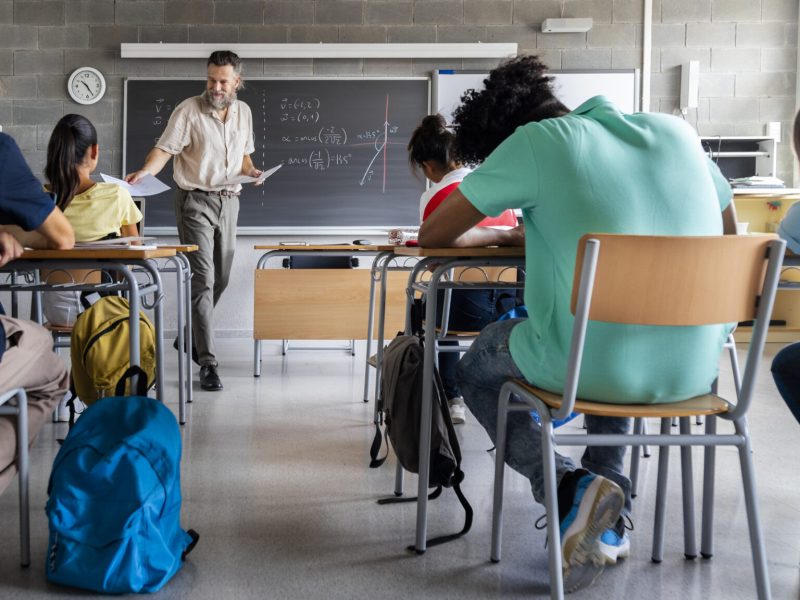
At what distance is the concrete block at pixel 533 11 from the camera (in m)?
5.49

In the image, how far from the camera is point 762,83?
5.57 meters

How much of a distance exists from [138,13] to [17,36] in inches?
32.9

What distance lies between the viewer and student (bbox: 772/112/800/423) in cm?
168

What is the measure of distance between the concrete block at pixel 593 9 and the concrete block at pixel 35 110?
3486 millimetres

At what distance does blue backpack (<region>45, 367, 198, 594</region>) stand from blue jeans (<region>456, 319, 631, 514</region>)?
2.06ft

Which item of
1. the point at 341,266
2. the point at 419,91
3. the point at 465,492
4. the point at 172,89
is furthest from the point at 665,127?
the point at 172,89

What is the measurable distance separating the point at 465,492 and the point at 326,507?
410 millimetres

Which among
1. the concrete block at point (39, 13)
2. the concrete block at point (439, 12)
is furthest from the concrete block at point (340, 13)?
the concrete block at point (39, 13)

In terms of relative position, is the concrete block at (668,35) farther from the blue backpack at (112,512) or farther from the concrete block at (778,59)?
the blue backpack at (112,512)

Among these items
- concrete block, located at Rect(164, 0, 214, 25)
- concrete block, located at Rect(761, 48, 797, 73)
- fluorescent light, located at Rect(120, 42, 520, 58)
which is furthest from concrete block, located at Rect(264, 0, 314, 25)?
concrete block, located at Rect(761, 48, 797, 73)

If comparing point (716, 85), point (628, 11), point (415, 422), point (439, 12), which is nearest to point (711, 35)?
point (716, 85)

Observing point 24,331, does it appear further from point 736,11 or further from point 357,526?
point 736,11

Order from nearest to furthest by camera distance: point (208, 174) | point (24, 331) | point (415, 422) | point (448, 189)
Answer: point (24, 331) < point (415, 422) < point (448, 189) < point (208, 174)

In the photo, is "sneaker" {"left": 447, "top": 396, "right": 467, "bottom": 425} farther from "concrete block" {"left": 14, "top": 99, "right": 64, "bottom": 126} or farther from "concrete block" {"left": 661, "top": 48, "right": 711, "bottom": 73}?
"concrete block" {"left": 14, "top": 99, "right": 64, "bottom": 126}
